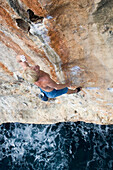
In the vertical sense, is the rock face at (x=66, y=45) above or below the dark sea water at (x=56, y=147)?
above

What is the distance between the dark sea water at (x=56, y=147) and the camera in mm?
5219

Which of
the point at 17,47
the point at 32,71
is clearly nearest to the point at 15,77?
the point at 17,47

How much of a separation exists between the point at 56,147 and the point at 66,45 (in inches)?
192

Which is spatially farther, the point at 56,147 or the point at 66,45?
the point at 56,147

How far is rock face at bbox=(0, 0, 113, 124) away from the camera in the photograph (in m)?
1.78

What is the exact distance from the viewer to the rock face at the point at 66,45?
178cm

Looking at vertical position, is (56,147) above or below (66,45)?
below

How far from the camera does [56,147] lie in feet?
19.2

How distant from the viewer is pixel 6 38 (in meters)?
2.55

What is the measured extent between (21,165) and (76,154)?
2.53m

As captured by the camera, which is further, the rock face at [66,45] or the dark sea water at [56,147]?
the dark sea water at [56,147]

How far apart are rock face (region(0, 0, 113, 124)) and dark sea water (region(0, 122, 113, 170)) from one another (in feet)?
6.35

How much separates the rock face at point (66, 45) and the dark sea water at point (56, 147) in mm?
1935

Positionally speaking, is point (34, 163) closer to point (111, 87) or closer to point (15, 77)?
point (15, 77)
